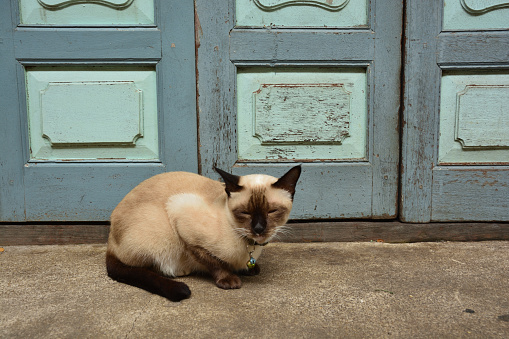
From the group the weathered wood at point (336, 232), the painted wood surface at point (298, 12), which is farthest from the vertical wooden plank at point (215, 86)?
the weathered wood at point (336, 232)

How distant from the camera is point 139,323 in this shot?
164 cm

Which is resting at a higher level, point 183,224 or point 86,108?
point 86,108

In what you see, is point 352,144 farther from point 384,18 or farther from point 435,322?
point 435,322

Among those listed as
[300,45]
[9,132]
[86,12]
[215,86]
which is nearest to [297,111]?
[300,45]

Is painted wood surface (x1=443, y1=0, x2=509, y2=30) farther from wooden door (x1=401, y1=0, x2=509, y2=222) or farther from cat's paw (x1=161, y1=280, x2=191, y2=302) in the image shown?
cat's paw (x1=161, y1=280, x2=191, y2=302)

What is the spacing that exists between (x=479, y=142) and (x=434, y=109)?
417mm

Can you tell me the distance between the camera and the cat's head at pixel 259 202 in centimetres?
184

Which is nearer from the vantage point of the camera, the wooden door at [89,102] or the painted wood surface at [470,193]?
the wooden door at [89,102]

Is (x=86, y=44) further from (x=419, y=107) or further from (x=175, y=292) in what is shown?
(x=419, y=107)

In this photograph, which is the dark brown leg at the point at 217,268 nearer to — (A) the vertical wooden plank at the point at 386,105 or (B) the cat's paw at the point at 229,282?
(B) the cat's paw at the point at 229,282

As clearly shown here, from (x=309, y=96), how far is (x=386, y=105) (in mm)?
561

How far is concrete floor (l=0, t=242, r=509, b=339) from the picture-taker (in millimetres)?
1590

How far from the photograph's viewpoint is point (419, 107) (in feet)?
8.84

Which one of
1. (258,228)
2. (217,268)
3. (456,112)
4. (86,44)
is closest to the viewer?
(258,228)
